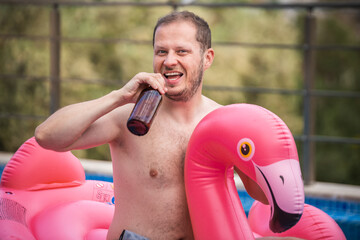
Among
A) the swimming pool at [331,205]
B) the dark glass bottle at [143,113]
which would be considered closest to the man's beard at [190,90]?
the dark glass bottle at [143,113]

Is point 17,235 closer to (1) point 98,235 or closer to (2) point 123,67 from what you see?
(1) point 98,235

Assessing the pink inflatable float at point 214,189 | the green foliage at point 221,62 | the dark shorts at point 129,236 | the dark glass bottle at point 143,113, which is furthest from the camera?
the green foliage at point 221,62

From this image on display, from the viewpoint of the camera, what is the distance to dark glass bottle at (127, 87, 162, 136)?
1.55 m

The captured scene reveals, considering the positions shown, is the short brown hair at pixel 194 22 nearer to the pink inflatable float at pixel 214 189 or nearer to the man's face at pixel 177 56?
the man's face at pixel 177 56

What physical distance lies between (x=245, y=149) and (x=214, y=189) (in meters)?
0.24

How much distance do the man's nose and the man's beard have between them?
0.11m

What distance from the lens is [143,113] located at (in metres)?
1.57

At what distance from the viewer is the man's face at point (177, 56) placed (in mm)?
1871

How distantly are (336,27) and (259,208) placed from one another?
538 inches

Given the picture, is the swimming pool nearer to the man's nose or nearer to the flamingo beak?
the flamingo beak

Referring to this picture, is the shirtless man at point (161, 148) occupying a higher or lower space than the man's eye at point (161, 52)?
lower

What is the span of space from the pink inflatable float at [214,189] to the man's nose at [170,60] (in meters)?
0.24

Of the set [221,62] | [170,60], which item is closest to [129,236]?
[170,60]

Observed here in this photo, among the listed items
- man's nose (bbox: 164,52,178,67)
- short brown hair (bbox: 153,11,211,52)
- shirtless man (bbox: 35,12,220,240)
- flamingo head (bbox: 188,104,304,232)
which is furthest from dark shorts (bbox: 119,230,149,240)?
short brown hair (bbox: 153,11,211,52)
